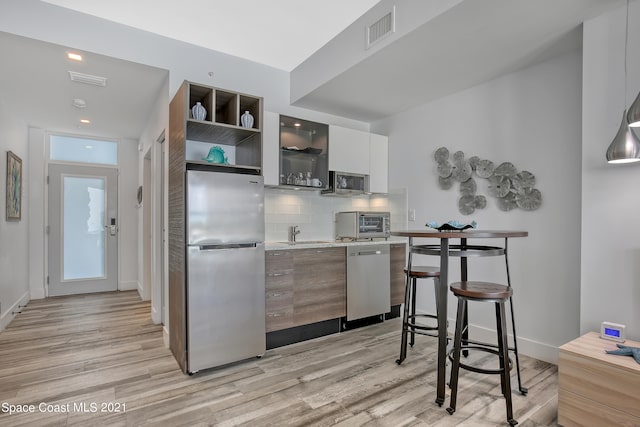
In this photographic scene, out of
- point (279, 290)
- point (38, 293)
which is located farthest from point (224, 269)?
point (38, 293)

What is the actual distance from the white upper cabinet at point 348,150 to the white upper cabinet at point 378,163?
0.09 m

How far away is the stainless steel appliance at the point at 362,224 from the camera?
3.95m

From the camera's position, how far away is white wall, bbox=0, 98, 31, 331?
376 centimetres

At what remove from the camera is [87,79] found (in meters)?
3.30

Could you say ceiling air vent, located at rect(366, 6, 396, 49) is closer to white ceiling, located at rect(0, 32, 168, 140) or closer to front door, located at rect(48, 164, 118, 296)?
white ceiling, located at rect(0, 32, 168, 140)

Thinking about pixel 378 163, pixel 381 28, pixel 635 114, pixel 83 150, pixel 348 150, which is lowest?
pixel 635 114

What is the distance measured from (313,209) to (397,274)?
1304mm

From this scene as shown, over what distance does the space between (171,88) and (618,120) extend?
11.5 ft

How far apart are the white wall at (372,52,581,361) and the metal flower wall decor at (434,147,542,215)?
59mm

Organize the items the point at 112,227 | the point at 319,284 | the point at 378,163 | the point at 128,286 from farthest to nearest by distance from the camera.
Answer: the point at 128,286 → the point at 112,227 → the point at 378,163 → the point at 319,284

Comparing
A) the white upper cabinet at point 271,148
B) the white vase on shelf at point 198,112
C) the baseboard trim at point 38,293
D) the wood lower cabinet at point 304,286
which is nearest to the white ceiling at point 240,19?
the white upper cabinet at point 271,148

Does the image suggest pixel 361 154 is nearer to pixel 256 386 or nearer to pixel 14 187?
pixel 256 386

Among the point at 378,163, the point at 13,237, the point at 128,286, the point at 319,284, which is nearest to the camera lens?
the point at 319,284

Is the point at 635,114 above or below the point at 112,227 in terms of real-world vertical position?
above
